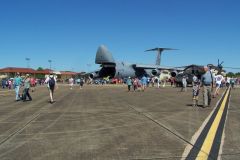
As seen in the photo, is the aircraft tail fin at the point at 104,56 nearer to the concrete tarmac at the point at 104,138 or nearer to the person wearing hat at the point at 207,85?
the person wearing hat at the point at 207,85

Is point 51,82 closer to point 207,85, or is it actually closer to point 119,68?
point 207,85

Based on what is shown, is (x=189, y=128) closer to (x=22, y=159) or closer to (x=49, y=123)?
(x=49, y=123)

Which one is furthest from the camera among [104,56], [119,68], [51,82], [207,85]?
[119,68]

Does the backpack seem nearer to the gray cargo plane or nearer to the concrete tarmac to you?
the concrete tarmac

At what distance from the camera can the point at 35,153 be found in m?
7.21

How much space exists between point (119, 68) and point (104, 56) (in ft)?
9.67

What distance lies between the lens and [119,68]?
58344mm

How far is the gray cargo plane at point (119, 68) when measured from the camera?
188ft

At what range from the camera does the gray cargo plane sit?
5734 cm

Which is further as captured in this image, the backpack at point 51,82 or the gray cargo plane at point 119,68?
the gray cargo plane at point 119,68

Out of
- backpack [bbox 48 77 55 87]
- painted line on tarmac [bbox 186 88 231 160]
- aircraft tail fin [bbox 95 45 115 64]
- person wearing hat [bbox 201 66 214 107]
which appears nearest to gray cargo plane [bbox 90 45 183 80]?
aircraft tail fin [bbox 95 45 115 64]

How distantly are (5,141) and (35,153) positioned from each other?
1678 millimetres

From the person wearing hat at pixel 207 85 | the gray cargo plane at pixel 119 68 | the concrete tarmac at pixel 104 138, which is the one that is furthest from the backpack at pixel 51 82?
the gray cargo plane at pixel 119 68

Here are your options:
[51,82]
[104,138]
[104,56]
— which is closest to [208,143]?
[104,138]
